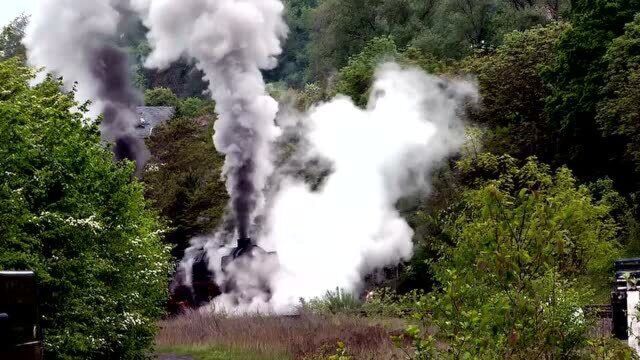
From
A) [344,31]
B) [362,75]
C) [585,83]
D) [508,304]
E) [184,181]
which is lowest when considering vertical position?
[508,304]

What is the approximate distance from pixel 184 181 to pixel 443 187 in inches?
559

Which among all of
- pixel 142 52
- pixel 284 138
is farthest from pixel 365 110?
pixel 142 52

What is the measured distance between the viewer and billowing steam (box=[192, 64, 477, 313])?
1238 inches

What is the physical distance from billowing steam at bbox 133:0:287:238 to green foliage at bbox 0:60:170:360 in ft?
57.7

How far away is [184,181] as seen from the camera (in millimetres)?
43281

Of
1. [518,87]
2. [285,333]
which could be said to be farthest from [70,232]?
[518,87]

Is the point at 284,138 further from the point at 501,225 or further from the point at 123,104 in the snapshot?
the point at 501,225

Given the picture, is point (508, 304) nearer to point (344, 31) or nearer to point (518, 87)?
point (518, 87)

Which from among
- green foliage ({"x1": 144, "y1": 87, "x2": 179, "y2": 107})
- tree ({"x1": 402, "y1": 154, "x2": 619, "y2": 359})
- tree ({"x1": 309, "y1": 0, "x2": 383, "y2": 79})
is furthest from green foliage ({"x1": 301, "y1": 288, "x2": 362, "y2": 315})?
green foliage ({"x1": 144, "y1": 87, "x2": 179, "y2": 107})

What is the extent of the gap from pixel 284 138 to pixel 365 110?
13.3 feet

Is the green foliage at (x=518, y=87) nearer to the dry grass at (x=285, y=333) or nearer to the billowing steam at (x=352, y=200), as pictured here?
the billowing steam at (x=352, y=200)

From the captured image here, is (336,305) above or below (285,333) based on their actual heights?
above

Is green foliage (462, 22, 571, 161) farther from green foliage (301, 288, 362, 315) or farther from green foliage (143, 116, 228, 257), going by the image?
green foliage (301, 288, 362, 315)

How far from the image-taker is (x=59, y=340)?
13.8 meters
